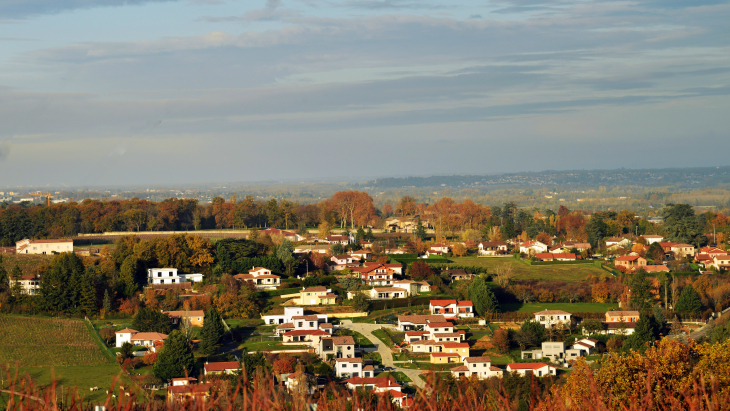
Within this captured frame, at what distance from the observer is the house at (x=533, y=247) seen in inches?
1114

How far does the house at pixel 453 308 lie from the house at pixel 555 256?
30.1ft

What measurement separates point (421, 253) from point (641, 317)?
12.4m

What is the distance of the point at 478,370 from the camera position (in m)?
13.1

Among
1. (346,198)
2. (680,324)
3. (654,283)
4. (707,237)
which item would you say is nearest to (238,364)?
(680,324)

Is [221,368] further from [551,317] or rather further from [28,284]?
[28,284]

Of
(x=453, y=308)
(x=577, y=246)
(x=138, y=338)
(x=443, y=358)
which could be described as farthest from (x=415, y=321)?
(x=577, y=246)

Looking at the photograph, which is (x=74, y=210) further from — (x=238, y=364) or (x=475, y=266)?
(x=238, y=364)

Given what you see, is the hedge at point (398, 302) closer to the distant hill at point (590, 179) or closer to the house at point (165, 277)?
the house at point (165, 277)

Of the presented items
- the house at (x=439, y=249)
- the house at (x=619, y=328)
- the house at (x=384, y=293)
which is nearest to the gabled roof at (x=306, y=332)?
the house at (x=384, y=293)

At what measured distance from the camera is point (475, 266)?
78.7 feet

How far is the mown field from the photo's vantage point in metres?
12.8

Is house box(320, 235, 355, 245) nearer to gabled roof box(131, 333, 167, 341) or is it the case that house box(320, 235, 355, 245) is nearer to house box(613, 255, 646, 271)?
house box(613, 255, 646, 271)

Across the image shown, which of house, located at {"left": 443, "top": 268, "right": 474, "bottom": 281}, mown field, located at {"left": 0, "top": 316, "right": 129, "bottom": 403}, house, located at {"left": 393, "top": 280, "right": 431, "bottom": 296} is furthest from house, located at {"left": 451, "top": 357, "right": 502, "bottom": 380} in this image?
house, located at {"left": 443, "top": 268, "right": 474, "bottom": 281}

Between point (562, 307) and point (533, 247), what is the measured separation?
388 inches
